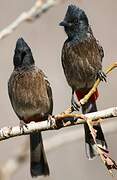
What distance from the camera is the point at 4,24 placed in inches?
294

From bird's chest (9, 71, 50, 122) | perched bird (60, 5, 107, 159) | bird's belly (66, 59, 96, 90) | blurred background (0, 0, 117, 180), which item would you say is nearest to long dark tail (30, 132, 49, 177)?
bird's chest (9, 71, 50, 122)

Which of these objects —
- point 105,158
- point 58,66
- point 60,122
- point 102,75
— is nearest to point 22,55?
point 102,75

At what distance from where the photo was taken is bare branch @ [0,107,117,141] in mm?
2771

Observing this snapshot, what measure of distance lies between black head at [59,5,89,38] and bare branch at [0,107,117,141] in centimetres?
64

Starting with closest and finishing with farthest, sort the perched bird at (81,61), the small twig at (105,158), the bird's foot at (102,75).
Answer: the small twig at (105,158)
the bird's foot at (102,75)
the perched bird at (81,61)

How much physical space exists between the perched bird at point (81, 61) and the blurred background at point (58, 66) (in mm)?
3135

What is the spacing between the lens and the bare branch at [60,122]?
2771 mm

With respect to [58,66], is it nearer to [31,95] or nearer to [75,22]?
[31,95]

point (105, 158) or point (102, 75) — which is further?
point (102, 75)

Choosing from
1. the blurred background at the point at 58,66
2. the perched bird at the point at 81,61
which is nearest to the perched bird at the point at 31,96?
the perched bird at the point at 81,61

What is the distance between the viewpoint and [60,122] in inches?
115

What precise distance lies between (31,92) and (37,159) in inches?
13.8

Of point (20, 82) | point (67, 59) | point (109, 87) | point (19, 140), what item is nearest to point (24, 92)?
point (20, 82)

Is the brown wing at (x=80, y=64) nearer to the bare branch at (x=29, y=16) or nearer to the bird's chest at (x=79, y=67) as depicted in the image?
the bird's chest at (x=79, y=67)
